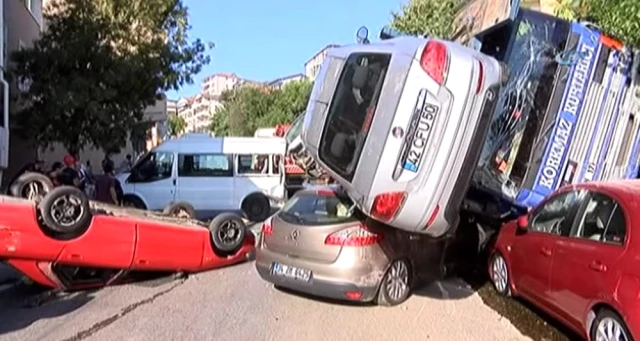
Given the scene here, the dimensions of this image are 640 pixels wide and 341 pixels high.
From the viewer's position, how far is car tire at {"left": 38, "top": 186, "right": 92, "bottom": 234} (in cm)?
656

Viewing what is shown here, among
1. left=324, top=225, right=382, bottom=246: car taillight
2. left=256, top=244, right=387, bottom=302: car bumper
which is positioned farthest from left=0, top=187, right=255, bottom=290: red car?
left=324, top=225, right=382, bottom=246: car taillight

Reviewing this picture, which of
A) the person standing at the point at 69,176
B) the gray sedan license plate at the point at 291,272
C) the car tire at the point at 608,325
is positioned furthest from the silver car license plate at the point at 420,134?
the person standing at the point at 69,176

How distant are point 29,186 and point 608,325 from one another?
7317 mm

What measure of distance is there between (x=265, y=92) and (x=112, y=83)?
4035 cm

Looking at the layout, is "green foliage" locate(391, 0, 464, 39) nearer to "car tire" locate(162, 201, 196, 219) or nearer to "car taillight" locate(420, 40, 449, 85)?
"car tire" locate(162, 201, 196, 219)

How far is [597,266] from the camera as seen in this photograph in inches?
195

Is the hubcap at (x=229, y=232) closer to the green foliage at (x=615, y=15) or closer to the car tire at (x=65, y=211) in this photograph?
the car tire at (x=65, y=211)

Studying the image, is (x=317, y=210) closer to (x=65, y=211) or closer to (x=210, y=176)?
(x=65, y=211)

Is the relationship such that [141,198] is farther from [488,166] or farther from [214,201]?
[488,166]

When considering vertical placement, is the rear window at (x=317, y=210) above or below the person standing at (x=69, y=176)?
above

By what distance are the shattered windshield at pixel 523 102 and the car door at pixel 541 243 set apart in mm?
1215

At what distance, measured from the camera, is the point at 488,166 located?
7.98 meters

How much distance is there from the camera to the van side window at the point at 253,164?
15.9 m

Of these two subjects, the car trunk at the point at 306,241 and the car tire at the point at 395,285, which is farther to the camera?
the car tire at the point at 395,285
